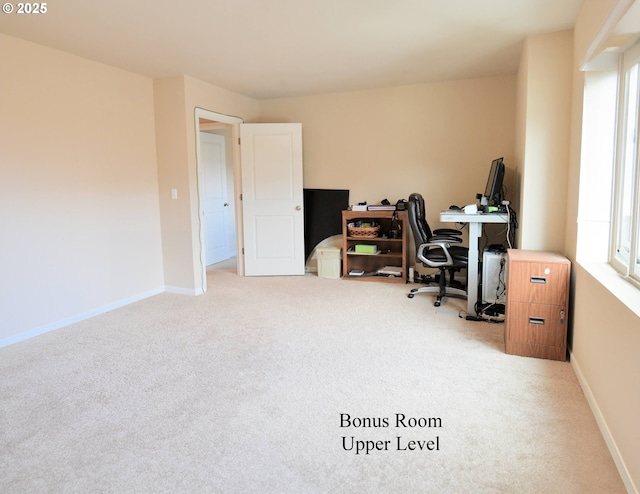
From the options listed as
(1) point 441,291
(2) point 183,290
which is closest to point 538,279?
(1) point 441,291

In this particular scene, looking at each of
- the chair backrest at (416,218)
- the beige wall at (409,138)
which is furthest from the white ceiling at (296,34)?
the chair backrest at (416,218)

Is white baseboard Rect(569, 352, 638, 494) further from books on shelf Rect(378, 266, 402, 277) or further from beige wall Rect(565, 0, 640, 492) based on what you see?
A: books on shelf Rect(378, 266, 402, 277)

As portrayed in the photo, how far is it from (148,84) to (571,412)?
4.67 metres

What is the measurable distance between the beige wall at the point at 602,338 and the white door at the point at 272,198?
10.5ft

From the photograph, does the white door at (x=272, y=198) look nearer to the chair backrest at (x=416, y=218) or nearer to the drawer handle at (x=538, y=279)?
the chair backrest at (x=416, y=218)

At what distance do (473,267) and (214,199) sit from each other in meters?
4.28

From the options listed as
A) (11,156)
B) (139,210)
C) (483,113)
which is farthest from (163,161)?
(483,113)

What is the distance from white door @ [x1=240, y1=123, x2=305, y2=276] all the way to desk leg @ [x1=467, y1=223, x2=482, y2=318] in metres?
2.37

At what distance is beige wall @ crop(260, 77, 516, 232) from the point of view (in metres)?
4.91

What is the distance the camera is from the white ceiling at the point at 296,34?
2.85 m

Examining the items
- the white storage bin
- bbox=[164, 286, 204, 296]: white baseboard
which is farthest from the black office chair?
bbox=[164, 286, 204, 296]: white baseboard

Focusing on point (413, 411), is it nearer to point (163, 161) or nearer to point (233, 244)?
point (163, 161)

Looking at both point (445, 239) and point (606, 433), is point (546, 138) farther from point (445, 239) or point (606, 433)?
point (606, 433)

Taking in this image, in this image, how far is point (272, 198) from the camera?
555 cm
